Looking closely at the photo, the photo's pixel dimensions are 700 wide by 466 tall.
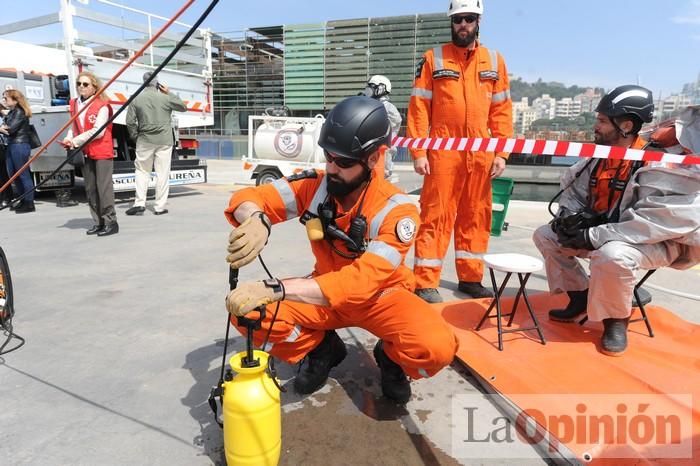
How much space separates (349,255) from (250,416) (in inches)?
31.5

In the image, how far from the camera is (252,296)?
1.53 metres

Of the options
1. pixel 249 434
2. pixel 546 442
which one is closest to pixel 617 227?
pixel 546 442

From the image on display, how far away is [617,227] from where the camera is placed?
2.51 m

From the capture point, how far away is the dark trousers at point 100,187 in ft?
16.7

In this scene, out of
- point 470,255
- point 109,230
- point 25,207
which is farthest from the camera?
point 25,207

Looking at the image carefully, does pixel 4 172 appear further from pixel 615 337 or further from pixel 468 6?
pixel 615 337

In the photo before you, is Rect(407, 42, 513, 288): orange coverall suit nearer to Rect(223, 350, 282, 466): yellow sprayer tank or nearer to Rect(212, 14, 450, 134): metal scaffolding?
Rect(223, 350, 282, 466): yellow sprayer tank

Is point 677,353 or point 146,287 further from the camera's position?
point 146,287

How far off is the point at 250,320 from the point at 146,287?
231 centimetres

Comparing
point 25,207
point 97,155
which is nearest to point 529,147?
point 97,155

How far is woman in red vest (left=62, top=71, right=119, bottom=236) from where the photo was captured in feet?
16.4

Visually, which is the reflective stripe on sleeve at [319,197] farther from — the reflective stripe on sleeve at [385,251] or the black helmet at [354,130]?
the reflective stripe on sleeve at [385,251]

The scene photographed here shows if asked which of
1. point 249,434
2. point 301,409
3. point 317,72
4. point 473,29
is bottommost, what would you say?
point 301,409

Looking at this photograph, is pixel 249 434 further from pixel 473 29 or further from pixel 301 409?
pixel 473 29
